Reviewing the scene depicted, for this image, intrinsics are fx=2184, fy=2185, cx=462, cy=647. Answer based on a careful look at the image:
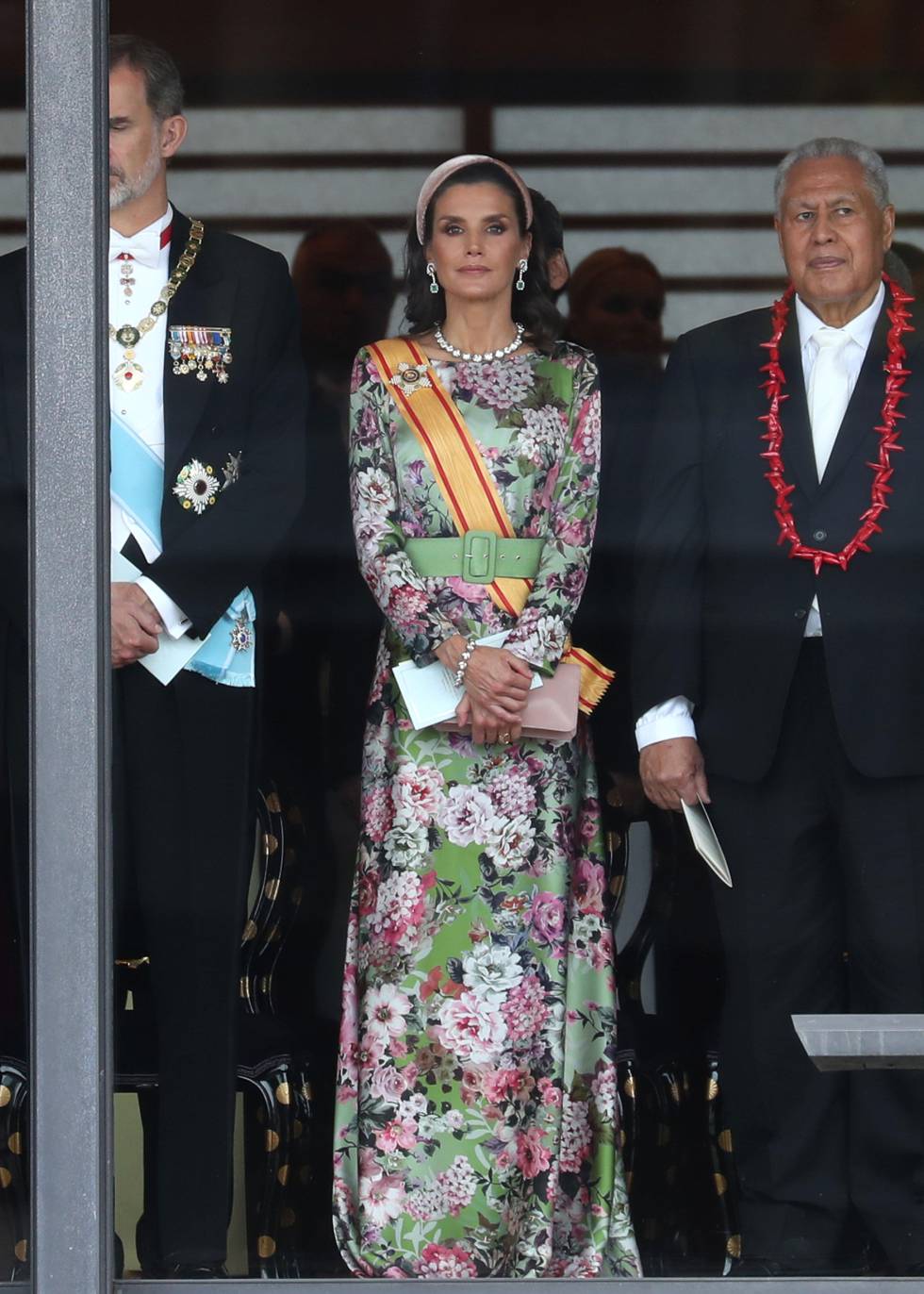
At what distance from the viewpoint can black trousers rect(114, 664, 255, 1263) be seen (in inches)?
110

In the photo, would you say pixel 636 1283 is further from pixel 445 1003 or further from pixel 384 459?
pixel 384 459

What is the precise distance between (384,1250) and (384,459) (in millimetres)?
1061

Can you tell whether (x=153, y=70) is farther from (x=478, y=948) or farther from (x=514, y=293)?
(x=478, y=948)

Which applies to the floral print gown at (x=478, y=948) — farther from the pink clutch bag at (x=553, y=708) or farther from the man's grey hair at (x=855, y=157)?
the man's grey hair at (x=855, y=157)

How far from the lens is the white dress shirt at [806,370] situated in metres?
3.01

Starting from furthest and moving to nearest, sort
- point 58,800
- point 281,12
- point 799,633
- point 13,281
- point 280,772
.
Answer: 1. point 281,12
2. point 280,772
3. point 799,633
4. point 13,281
5. point 58,800

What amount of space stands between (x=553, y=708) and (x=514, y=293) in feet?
1.97

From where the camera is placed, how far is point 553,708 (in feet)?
9.65

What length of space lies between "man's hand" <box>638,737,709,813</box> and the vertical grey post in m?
0.91

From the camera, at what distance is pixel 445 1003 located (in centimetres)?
292

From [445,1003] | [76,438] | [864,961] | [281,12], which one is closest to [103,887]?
[76,438]

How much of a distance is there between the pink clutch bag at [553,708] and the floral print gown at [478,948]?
25 mm

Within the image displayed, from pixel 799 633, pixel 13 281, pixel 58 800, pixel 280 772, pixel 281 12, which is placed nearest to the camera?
pixel 58 800

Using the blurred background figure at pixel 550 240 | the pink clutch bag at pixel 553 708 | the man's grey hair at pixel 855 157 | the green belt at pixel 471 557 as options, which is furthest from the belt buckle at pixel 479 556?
the man's grey hair at pixel 855 157
